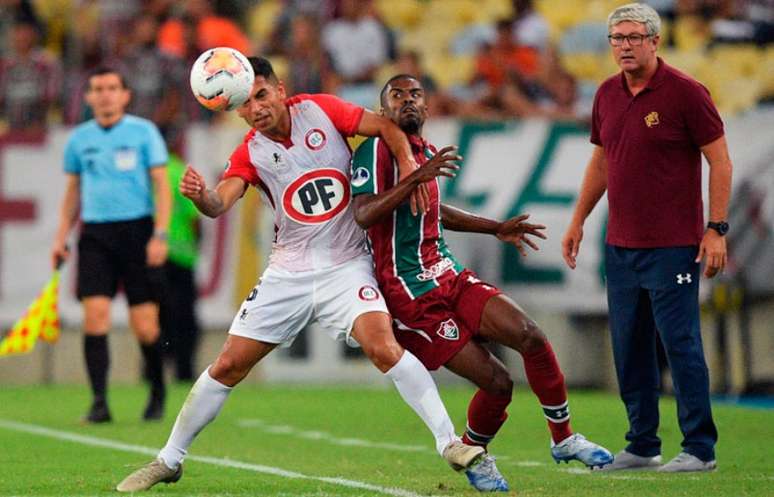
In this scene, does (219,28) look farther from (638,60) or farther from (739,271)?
(638,60)

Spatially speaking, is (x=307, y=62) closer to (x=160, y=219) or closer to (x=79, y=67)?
(x=79, y=67)

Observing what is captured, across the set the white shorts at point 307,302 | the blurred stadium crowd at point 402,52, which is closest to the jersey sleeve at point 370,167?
the white shorts at point 307,302

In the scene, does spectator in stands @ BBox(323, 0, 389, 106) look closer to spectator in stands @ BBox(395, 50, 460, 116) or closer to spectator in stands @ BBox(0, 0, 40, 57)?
spectator in stands @ BBox(395, 50, 460, 116)

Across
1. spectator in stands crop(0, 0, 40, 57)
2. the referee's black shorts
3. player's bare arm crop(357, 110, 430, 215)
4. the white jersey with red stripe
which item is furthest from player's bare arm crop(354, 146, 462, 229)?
spectator in stands crop(0, 0, 40, 57)

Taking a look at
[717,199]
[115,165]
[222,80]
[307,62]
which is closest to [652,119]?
[717,199]

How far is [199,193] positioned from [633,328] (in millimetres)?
2586

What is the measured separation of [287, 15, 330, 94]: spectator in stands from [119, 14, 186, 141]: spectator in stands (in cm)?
121

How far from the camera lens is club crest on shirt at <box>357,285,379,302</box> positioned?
7.63 m

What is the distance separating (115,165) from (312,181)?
462 centimetres

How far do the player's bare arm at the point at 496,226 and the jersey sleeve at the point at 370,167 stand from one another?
1.75 feet

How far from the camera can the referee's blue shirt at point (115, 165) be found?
12.1 metres

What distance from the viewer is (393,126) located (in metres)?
7.70

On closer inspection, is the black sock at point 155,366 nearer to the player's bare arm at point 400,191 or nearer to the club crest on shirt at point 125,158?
the club crest on shirt at point 125,158

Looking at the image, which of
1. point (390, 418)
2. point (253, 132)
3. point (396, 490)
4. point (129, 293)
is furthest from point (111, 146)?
point (396, 490)
